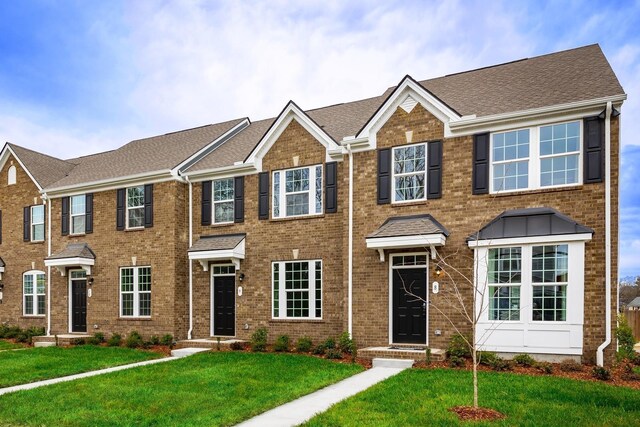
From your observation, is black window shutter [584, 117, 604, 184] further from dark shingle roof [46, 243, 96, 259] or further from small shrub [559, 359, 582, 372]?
dark shingle roof [46, 243, 96, 259]

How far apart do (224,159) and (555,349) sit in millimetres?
12179

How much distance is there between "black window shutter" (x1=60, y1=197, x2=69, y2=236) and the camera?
20078mm

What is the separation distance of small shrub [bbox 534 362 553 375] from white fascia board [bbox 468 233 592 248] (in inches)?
107

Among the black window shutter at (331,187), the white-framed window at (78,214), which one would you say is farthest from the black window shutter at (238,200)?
the white-framed window at (78,214)

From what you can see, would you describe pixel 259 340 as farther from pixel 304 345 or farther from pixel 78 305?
pixel 78 305

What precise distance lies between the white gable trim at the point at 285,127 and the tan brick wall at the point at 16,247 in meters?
10.7

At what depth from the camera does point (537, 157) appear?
40.1ft

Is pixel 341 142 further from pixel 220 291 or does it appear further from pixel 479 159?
pixel 220 291

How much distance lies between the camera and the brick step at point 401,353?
39.6ft

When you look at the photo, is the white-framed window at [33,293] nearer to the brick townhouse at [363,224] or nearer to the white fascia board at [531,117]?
the brick townhouse at [363,224]

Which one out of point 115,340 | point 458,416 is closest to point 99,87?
point 115,340

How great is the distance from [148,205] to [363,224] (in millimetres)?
8374

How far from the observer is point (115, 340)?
1753 cm

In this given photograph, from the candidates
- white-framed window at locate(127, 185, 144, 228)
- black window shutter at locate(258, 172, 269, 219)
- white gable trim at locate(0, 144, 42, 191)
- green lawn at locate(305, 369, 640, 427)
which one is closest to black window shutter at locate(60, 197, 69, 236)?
white gable trim at locate(0, 144, 42, 191)
